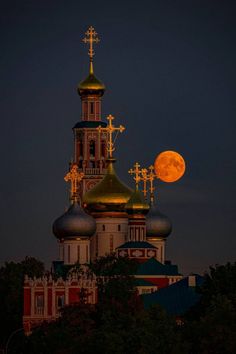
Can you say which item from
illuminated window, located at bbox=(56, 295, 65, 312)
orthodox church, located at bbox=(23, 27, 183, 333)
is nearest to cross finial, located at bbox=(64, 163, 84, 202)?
orthodox church, located at bbox=(23, 27, 183, 333)

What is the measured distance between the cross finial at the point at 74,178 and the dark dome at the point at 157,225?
4.20 m

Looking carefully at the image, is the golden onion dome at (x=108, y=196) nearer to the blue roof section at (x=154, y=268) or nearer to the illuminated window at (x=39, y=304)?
the blue roof section at (x=154, y=268)

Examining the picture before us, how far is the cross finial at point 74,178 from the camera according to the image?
13838 cm

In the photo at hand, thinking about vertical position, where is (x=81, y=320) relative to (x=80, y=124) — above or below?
below

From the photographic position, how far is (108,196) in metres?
139

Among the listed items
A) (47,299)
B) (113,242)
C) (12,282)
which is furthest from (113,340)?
(113,242)

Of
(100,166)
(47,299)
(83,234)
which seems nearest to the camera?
(47,299)

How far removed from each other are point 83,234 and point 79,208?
1.36 m

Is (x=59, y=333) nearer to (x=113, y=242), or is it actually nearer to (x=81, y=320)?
(x=81, y=320)

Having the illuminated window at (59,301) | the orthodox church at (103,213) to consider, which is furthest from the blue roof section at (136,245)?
the illuminated window at (59,301)

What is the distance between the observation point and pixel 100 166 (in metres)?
146

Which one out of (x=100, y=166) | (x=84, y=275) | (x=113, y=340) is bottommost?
(x=113, y=340)

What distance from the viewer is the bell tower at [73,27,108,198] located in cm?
14612

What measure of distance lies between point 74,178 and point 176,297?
20.3m
